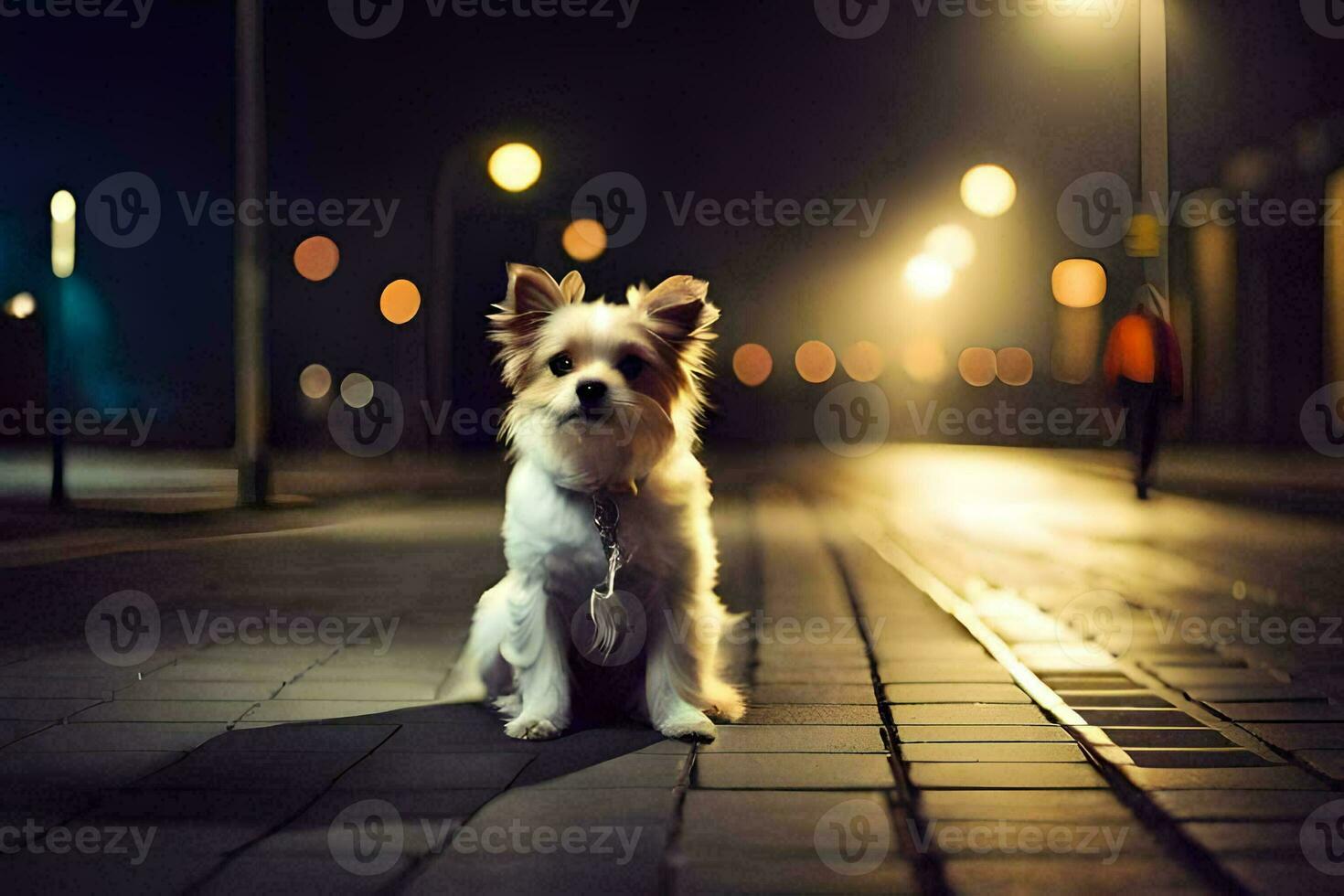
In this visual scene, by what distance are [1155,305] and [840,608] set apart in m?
10.4

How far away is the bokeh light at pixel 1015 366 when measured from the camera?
57.1 metres

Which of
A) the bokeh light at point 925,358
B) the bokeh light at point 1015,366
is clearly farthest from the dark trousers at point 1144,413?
the bokeh light at point 925,358

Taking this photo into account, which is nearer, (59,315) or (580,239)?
(59,315)

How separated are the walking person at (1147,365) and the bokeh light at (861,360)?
6150 centimetres

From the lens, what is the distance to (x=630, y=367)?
4949 mm

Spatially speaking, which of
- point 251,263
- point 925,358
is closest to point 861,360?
point 925,358

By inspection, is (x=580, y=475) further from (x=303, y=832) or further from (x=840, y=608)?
(x=840, y=608)

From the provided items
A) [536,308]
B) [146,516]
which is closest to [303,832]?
[536,308]

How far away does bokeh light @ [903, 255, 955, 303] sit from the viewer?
52.1m
